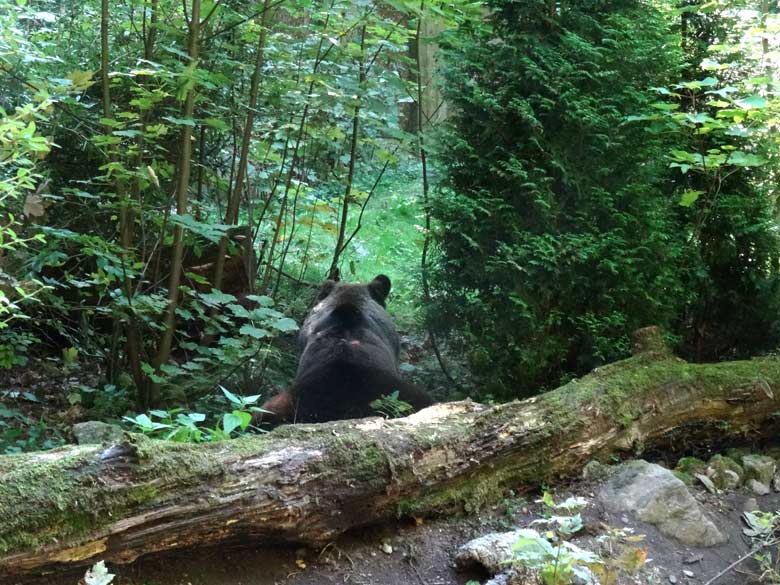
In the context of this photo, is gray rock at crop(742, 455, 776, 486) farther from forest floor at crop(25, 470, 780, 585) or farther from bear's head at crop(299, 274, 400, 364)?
bear's head at crop(299, 274, 400, 364)

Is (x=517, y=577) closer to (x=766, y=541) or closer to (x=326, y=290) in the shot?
(x=766, y=541)

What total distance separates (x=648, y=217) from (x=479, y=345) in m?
1.80

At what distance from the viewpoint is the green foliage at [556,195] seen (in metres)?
6.21

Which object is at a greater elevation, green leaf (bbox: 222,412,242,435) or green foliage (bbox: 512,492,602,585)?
green leaf (bbox: 222,412,242,435)

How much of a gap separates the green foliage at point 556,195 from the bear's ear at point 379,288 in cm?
143

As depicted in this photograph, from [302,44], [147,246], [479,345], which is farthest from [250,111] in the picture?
[479,345]

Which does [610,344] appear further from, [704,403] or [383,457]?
[383,457]

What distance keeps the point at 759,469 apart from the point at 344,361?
3.24 m

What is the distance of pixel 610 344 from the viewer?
6258 millimetres

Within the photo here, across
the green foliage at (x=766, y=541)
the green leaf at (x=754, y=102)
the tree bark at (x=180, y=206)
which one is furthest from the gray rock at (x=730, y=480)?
the tree bark at (x=180, y=206)

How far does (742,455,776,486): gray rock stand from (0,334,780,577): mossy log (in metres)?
0.33

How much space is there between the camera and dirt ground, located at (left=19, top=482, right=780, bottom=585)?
11.5 feet

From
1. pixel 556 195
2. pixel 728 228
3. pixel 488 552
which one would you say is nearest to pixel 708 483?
pixel 488 552

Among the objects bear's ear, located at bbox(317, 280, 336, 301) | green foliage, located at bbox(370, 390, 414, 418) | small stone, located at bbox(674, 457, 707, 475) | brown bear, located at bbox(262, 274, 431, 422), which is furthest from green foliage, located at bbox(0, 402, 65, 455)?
small stone, located at bbox(674, 457, 707, 475)
